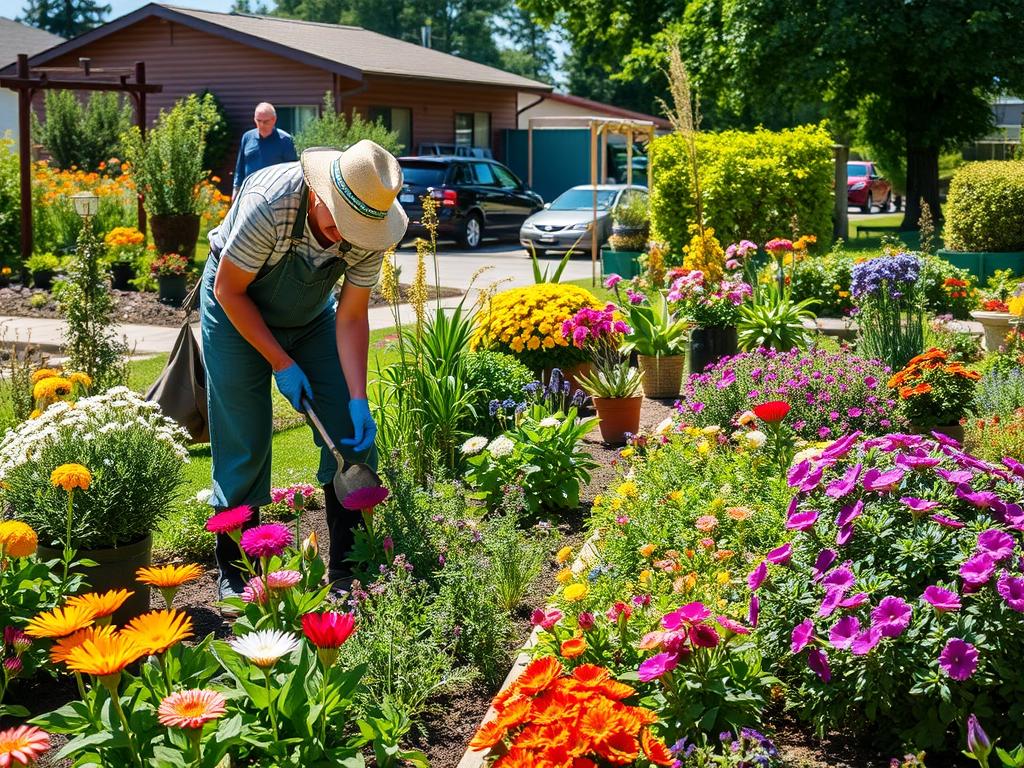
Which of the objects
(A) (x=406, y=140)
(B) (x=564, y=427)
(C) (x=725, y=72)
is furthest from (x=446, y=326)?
(A) (x=406, y=140)

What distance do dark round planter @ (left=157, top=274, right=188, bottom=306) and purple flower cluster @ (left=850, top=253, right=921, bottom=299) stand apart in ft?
28.3

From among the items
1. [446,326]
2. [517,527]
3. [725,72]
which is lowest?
[517,527]

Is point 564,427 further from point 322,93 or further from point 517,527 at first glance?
point 322,93

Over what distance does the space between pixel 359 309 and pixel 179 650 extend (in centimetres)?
177

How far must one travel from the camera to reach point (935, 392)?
20.5 ft

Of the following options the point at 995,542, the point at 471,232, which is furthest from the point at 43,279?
the point at 995,542

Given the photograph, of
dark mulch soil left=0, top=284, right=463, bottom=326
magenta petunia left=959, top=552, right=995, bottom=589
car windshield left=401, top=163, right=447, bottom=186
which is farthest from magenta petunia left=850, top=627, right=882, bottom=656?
car windshield left=401, top=163, right=447, bottom=186

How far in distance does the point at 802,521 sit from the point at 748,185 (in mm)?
11461

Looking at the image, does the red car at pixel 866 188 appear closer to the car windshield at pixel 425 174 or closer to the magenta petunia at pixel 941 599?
the car windshield at pixel 425 174

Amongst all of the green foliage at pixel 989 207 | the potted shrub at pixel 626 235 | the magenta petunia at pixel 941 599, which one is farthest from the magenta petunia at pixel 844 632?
the potted shrub at pixel 626 235

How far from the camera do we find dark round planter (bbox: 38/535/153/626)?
13.2 ft

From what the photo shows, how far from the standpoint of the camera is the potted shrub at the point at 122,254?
47.4 ft

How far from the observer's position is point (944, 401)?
6270 mm

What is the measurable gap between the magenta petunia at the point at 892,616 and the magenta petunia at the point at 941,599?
0.06 m
